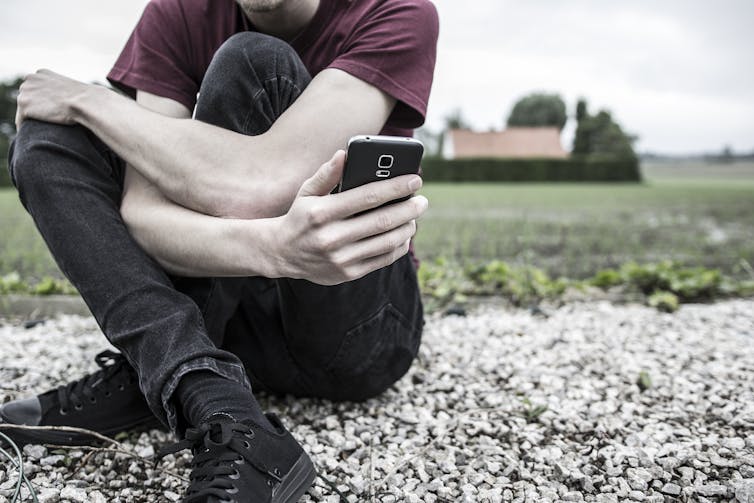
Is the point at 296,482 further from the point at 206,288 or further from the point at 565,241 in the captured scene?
the point at 565,241

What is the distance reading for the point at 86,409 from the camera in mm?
1500

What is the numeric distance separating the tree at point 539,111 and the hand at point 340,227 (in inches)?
2539

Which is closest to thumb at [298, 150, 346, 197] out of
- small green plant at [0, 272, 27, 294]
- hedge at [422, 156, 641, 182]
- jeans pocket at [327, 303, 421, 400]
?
jeans pocket at [327, 303, 421, 400]

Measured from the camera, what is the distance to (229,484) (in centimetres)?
109

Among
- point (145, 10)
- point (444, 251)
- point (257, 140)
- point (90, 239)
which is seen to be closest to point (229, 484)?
point (90, 239)

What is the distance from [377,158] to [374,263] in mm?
230

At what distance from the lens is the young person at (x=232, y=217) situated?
116 centimetres

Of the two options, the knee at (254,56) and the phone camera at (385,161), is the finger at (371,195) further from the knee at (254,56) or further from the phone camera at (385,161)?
the knee at (254,56)

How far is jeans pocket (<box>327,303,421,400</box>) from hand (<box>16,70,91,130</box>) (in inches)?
34.3

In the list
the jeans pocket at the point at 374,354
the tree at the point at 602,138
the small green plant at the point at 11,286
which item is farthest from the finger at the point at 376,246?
the tree at the point at 602,138

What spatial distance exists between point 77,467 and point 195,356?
485 millimetres

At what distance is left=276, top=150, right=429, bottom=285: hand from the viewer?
1.08 meters

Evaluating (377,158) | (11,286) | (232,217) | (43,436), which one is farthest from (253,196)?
(11,286)

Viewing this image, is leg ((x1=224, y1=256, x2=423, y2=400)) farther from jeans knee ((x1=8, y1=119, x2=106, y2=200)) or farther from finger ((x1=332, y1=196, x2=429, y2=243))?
jeans knee ((x1=8, y1=119, x2=106, y2=200))
